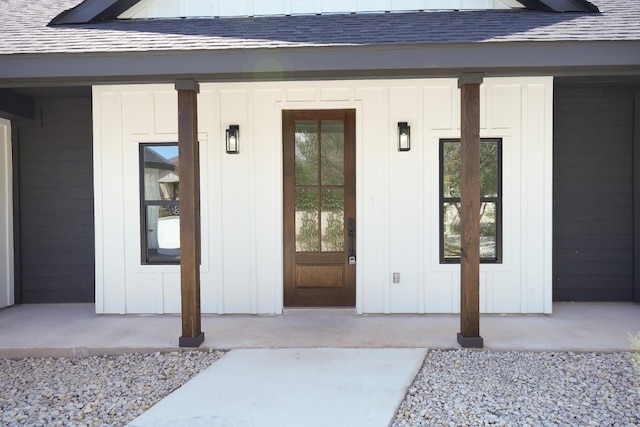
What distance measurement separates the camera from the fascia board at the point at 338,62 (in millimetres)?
3725

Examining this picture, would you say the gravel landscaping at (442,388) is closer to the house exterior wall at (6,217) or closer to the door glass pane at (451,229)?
the door glass pane at (451,229)

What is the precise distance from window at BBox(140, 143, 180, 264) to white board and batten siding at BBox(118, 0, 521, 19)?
1496 mm

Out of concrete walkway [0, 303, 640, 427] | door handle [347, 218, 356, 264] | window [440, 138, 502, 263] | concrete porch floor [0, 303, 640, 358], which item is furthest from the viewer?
door handle [347, 218, 356, 264]

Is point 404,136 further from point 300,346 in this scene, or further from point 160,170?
point 160,170

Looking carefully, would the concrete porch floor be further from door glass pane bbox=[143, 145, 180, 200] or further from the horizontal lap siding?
door glass pane bbox=[143, 145, 180, 200]

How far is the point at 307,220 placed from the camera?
211 inches

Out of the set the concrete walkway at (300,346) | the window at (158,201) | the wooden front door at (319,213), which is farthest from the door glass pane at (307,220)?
the window at (158,201)

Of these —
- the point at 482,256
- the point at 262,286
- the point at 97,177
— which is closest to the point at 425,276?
the point at 482,256

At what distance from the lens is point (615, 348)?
3996mm

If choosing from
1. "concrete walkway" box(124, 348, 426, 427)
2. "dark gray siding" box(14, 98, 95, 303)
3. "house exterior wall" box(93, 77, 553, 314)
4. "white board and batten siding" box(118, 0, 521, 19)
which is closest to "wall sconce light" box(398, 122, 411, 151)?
"house exterior wall" box(93, 77, 553, 314)

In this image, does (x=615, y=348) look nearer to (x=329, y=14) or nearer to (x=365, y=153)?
(x=365, y=153)

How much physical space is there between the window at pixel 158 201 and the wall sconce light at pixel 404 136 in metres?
2.56

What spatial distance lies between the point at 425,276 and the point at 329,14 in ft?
10.0

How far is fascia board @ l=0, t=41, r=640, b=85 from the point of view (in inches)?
147
